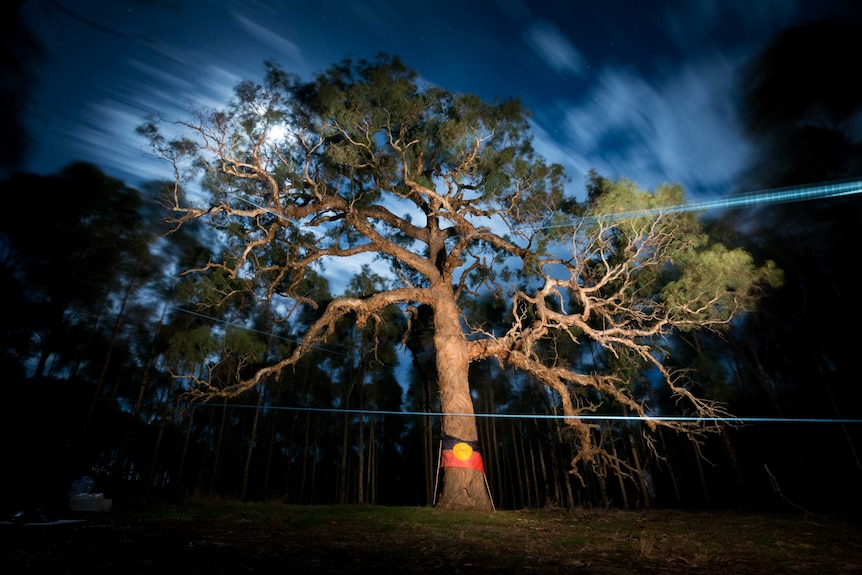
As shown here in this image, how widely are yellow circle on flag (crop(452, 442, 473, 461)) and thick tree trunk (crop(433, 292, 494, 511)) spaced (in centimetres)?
16

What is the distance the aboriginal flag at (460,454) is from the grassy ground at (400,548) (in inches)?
105

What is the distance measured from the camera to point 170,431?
25703 millimetres

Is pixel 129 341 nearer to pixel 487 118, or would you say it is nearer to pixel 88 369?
pixel 88 369

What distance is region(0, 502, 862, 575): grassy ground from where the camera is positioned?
265 centimetres

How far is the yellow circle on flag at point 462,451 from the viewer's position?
803 centimetres

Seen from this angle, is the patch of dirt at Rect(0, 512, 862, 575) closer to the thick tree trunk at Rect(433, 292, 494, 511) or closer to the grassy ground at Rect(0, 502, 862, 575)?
the grassy ground at Rect(0, 502, 862, 575)

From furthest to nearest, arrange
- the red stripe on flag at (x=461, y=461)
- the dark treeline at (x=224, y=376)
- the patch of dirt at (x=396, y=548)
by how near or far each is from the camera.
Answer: the dark treeline at (x=224, y=376) < the red stripe on flag at (x=461, y=461) < the patch of dirt at (x=396, y=548)

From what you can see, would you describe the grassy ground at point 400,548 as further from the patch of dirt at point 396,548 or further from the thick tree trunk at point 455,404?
the thick tree trunk at point 455,404

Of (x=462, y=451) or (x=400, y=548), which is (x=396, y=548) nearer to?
(x=400, y=548)

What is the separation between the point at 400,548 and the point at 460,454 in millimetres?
4727

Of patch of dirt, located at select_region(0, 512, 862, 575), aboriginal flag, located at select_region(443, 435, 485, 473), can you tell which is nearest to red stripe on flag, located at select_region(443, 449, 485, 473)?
aboriginal flag, located at select_region(443, 435, 485, 473)

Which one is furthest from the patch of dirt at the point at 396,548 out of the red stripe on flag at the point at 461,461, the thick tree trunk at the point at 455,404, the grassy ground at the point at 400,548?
the red stripe on flag at the point at 461,461

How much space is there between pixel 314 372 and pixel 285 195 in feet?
54.4

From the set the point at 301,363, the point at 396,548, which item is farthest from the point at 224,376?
the point at 396,548
